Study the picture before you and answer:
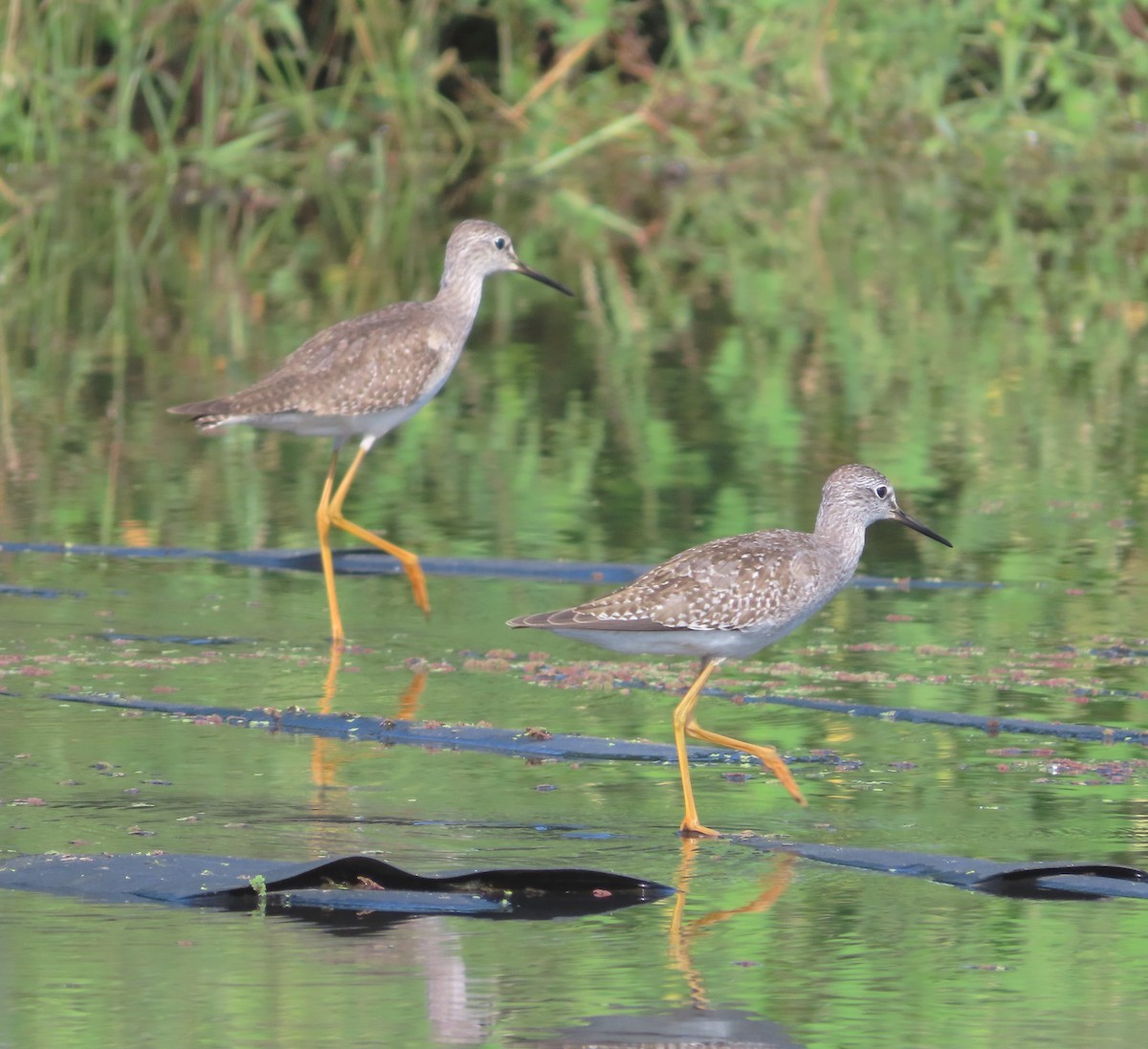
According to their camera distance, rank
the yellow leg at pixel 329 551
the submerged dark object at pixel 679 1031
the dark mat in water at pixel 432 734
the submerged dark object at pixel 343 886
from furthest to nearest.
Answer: the yellow leg at pixel 329 551
the dark mat in water at pixel 432 734
the submerged dark object at pixel 343 886
the submerged dark object at pixel 679 1031

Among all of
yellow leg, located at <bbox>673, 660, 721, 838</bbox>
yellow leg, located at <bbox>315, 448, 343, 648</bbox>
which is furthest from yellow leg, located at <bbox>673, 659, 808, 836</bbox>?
yellow leg, located at <bbox>315, 448, 343, 648</bbox>

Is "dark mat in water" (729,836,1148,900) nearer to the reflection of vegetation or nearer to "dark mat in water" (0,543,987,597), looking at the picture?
"dark mat in water" (0,543,987,597)

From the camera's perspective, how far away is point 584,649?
8.68 metres

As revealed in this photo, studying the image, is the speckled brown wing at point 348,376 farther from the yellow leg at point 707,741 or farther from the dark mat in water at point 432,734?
the yellow leg at point 707,741

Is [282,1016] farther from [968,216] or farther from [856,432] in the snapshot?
[968,216]

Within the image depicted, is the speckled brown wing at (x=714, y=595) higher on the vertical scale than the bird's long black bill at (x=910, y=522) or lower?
lower

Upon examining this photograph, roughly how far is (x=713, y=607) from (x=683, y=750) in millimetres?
493

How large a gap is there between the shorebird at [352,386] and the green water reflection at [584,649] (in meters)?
0.43

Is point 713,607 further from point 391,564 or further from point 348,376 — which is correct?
point 348,376

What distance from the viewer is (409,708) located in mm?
7805

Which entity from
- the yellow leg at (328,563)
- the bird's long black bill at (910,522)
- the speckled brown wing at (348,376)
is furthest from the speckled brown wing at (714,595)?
the speckled brown wing at (348,376)

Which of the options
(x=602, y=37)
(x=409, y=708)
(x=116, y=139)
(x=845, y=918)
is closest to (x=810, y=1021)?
(x=845, y=918)

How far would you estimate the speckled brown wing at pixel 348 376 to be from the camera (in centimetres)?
984

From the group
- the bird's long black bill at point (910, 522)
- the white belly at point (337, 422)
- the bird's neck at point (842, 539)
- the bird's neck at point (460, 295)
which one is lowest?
the bird's neck at point (842, 539)
